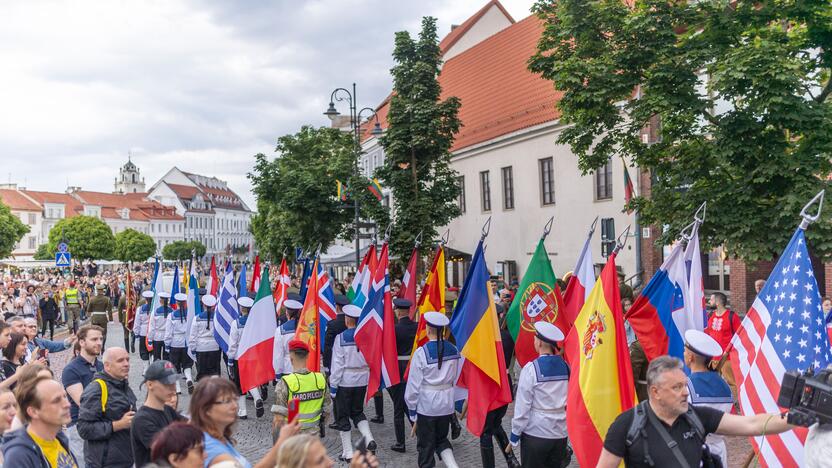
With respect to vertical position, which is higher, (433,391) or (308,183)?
(308,183)

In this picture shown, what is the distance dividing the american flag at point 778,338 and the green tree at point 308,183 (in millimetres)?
21107

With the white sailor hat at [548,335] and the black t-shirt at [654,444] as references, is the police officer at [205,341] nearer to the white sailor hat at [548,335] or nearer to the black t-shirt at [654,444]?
the white sailor hat at [548,335]

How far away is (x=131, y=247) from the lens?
90125mm

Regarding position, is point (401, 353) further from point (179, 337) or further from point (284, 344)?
point (179, 337)

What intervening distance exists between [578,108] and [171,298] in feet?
29.1

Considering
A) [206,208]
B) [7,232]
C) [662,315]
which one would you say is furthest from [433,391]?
[206,208]

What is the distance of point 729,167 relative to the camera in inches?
491

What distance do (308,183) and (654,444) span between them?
80.5 ft

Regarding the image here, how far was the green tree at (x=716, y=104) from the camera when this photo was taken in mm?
11719

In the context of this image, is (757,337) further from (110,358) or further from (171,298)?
(171,298)

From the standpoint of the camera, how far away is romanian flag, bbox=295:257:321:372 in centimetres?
957

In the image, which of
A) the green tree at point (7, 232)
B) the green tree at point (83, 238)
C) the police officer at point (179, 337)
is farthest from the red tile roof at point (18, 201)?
the police officer at point (179, 337)

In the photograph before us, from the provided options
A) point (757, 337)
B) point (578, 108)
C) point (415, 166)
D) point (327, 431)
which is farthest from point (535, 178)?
point (757, 337)

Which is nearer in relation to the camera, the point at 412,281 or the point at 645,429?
the point at 645,429
